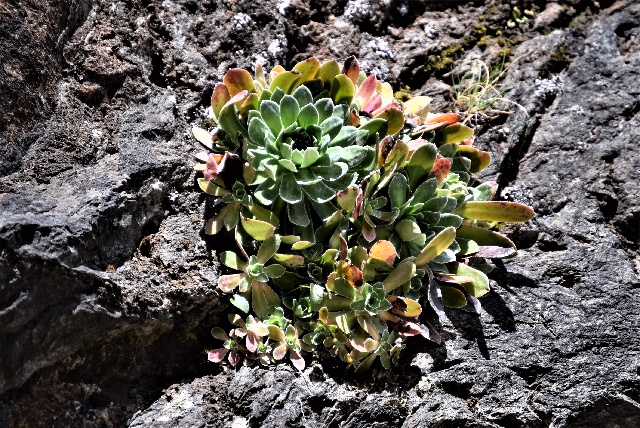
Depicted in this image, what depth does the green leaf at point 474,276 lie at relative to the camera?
9.81 feet

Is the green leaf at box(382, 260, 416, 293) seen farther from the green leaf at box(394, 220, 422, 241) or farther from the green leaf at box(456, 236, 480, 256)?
the green leaf at box(456, 236, 480, 256)

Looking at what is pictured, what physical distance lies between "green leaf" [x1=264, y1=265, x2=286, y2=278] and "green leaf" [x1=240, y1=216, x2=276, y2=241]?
0.44ft

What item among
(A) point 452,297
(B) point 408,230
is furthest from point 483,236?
(B) point 408,230

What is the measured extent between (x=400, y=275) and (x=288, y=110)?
0.91 metres

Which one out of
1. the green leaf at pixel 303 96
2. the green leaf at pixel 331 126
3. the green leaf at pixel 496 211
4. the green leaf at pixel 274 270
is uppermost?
the green leaf at pixel 303 96

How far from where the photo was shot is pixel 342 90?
302 cm

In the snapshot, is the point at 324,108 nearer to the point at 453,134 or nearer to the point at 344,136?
the point at 344,136

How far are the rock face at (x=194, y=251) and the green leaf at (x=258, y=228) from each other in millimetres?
304

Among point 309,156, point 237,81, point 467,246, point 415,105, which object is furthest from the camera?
point 415,105

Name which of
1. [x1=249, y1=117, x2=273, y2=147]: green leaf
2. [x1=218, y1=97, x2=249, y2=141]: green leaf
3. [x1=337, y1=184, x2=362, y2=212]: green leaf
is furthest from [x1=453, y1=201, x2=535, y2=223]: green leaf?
[x1=218, y1=97, x2=249, y2=141]: green leaf

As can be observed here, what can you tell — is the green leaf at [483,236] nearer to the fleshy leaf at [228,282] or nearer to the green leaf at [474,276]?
the green leaf at [474,276]

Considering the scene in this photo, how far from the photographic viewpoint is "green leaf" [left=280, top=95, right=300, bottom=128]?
2764 mm

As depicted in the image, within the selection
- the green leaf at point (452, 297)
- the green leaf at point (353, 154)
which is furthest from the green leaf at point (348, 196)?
the green leaf at point (452, 297)

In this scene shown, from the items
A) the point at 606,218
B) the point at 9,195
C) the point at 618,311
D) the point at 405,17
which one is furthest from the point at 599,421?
the point at 9,195
